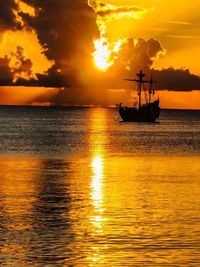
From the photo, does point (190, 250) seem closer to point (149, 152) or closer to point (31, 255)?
point (31, 255)

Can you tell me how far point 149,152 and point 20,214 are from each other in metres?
57.4

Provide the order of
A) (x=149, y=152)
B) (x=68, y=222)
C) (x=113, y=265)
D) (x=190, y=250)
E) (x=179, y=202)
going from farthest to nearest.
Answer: (x=149, y=152), (x=179, y=202), (x=68, y=222), (x=190, y=250), (x=113, y=265)

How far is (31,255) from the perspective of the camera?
26.9 meters

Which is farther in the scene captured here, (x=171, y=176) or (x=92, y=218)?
(x=171, y=176)

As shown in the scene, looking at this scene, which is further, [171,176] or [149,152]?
[149,152]

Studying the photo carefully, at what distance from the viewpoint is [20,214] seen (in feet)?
118

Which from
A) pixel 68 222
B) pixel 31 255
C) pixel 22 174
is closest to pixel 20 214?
pixel 68 222

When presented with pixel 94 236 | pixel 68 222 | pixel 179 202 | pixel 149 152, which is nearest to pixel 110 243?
pixel 94 236

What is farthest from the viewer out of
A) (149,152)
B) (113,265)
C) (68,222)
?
(149,152)

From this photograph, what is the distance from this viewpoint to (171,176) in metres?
57.1

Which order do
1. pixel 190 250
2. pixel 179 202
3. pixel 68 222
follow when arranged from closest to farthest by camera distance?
pixel 190 250 < pixel 68 222 < pixel 179 202

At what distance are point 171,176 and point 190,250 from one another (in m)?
29.3

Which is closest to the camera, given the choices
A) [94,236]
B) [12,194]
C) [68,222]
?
[94,236]

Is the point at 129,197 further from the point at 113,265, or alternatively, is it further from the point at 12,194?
the point at 113,265
